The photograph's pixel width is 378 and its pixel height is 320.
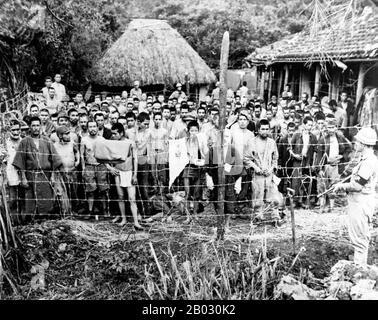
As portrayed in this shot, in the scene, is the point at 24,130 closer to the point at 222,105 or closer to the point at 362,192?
the point at 222,105

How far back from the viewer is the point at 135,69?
1570cm

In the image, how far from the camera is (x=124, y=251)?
524cm

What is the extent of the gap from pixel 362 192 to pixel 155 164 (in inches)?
129

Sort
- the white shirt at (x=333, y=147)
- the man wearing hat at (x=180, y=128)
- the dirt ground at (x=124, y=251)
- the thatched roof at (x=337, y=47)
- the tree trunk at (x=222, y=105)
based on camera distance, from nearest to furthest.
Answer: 1. the dirt ground at (x=124, y=251)
2. the tree trunk at (x=222, y=105)
3. the man wearing hat at (x=180, y=128)
4. the white shirt at (x=333, y=147)
5. the thatched roof at (x=337, y=47)

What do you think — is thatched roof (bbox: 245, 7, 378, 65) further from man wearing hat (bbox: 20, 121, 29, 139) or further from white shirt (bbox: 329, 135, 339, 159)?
man wearing hat (bbox: 20, 121, 29, 139)

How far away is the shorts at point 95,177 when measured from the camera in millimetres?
6496

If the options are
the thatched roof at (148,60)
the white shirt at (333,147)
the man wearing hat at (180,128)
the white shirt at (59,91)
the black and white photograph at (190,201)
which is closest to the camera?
the black and white photograph at (190,201)

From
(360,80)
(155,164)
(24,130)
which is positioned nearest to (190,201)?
(155,164)

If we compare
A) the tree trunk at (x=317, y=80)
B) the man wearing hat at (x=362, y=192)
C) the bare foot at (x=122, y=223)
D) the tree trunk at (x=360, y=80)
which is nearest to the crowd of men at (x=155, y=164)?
the bare foot at (x=122, y=223)

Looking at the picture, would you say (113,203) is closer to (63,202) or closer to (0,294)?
(63,202)

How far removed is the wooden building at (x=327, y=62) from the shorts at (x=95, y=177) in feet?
16.9

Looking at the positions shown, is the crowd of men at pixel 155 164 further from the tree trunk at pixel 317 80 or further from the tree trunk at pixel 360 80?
the tree trunk at pixel 317 80

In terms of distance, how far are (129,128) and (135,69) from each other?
9.10m
